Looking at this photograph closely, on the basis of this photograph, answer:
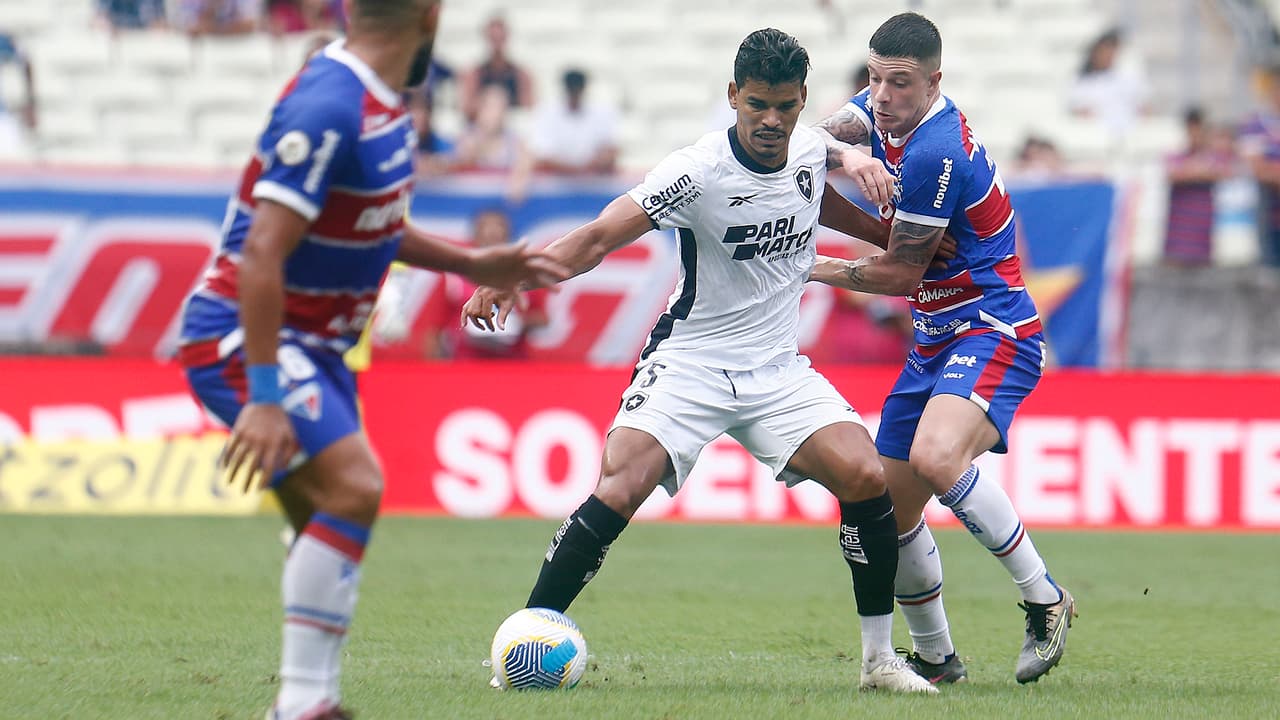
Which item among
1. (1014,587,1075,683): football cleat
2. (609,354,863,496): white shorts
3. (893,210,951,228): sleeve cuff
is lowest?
(1014,587,1075,683): football cleat

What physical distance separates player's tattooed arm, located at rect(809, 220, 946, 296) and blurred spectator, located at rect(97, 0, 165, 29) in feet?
41.5

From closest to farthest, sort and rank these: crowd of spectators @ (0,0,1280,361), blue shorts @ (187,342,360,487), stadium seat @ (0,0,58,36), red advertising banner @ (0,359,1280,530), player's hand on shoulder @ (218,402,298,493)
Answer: player's hand on shoulder @ (218,402,298,493), blue shorts @ (187,342,360,487), red advertising banner @ (0,359,1280,530), crowd of spectators @ (0,0,1280,361), stadium seat @ (0,0,58,36)

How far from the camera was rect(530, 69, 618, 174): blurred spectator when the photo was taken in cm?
1561

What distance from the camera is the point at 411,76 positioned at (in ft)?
16.1

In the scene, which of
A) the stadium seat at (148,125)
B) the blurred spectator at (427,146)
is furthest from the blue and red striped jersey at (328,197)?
the stadium seat at (148,125)

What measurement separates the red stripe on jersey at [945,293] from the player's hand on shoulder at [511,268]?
1.94 meters

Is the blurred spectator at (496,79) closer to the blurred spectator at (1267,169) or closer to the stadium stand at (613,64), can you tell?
the stadium stand at (613,64)

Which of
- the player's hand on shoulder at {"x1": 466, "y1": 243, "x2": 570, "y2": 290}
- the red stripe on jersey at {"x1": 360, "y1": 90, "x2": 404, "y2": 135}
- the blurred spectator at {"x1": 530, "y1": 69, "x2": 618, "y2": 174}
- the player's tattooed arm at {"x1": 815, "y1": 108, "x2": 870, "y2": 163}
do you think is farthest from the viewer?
the blurred spectator at {"x1": 530, "y1": 69, "x2": 618, "y2": 174}

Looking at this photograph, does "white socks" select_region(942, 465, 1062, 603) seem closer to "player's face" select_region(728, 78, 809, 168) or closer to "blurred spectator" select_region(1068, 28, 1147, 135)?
"player's face" select_region(728, 78, 809, 168)

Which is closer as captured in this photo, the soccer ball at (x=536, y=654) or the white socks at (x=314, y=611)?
the white socks at (x=314, y=611)

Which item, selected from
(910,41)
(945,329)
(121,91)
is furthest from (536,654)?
(121,91)

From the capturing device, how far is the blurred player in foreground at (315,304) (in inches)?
177

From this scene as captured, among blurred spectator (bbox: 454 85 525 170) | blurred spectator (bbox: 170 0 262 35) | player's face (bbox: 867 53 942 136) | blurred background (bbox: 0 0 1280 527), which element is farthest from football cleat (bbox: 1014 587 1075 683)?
blurred spectator (bbox: 170 0 262 35)

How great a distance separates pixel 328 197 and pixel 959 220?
2.90 metres
